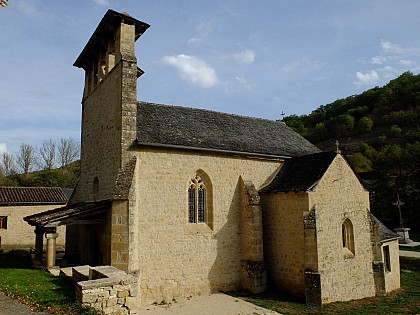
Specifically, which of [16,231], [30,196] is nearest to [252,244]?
[16,231]

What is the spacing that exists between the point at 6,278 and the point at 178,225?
596cm

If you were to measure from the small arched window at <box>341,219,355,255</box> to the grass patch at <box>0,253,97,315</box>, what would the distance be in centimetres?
1059

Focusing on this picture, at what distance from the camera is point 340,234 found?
1306 centimetres

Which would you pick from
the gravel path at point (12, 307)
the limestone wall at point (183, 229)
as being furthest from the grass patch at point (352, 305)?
the gravel path at point (12, 307)

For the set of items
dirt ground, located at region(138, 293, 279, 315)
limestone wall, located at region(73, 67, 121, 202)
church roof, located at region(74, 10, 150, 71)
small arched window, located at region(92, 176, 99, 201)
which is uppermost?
church roof, located at region(74, 10, 150, 71)

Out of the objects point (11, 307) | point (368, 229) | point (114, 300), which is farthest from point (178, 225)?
point (368, 229)

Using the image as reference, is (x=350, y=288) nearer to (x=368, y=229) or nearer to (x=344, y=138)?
(x=368, y=229)

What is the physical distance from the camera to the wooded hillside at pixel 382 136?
30828 millimetres

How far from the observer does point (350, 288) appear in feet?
42.0

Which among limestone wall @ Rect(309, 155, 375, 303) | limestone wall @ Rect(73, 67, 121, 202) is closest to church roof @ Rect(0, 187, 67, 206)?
limestone wall @ Rect(73, 67, 121, 202)

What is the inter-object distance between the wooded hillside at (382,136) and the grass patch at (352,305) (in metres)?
16.9

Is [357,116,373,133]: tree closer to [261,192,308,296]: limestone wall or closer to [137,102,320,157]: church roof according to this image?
[137,102,320,157]: church roof

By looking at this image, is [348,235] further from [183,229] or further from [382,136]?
[382,136]

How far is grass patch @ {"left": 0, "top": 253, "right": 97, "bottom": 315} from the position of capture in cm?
683
